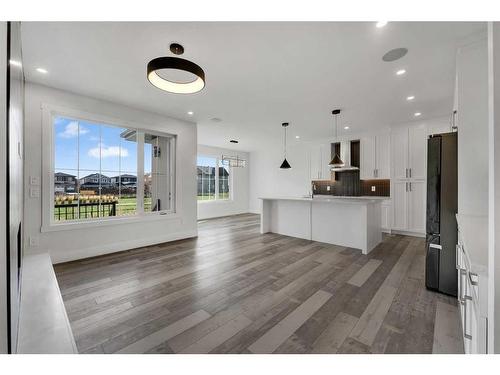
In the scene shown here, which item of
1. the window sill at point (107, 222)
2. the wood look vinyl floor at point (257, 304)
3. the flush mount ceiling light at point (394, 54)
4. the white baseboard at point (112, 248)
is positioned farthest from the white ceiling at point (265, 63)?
the wood look vinyl floor at point (257, 304)

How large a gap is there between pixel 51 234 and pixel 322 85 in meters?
4.62

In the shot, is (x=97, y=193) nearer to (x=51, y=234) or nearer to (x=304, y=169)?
(x=51, y=234)

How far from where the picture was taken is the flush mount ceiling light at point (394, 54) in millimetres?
2285

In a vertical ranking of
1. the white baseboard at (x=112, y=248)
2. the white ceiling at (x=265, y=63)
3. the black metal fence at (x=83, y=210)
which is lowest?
the white baseboard at (x=112, y=248)

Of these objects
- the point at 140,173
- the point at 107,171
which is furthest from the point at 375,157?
the point at 107,171

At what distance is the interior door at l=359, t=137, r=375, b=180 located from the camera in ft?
18.6

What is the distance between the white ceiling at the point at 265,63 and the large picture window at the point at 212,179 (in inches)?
141

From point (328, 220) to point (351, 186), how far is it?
266cm

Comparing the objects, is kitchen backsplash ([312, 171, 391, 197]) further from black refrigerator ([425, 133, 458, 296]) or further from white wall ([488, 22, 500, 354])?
white wall ([488, 22, 500, 354])

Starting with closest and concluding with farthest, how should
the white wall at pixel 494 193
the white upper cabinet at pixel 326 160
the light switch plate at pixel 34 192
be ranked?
1. the white wall at pixel 494 193
2. the light switch plate at pixel 34 192
3. the white upper cabinet at pixel 326 160

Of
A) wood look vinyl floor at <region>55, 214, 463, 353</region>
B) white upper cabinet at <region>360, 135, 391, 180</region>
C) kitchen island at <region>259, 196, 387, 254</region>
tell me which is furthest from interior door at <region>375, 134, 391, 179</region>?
wood look vinyl floor at <region>55, 214, 463, 353</region>

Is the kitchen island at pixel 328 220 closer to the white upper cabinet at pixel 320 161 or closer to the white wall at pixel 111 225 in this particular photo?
the white wall at pixel 111 225

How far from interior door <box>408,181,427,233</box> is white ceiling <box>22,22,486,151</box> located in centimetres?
160

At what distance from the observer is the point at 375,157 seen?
18.5 feet
